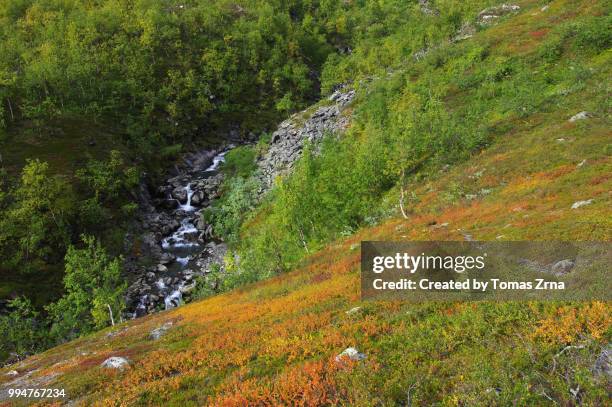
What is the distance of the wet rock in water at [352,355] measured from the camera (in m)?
11.0

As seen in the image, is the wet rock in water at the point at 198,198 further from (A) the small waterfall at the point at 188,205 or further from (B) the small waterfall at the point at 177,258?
(A) the small waterfall at the point at 188,205

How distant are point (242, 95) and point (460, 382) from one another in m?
119

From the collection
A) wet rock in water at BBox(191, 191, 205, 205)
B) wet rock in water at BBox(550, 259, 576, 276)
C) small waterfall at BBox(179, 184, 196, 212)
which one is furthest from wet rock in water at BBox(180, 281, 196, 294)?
wet rock in water at BBox(550, 259, 576, 276)

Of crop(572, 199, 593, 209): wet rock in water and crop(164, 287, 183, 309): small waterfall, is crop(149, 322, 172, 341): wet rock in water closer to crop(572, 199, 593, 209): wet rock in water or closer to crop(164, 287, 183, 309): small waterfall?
crop(164, 287, 183, 309): small waterfall

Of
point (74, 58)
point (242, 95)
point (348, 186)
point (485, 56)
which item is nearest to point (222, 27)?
point (242, 95)

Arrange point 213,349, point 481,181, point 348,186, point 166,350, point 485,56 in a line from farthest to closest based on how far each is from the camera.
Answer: point 485,56 < point 348,186 < point 481,181 < point 166,350 < point 213,349

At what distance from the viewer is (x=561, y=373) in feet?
26.5

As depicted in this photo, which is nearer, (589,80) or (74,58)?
(589,80)

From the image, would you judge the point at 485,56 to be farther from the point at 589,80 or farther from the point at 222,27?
the point at 222,27

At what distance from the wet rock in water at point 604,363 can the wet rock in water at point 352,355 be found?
5.41 metres

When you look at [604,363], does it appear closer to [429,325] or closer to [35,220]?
[429,325]

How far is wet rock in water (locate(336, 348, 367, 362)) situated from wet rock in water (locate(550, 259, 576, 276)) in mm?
7144

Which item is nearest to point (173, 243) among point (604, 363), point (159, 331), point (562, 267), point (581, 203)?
point (159, 331)

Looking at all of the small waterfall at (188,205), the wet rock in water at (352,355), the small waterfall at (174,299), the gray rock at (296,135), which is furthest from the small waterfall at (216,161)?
the wet rock in water at (352,355)
